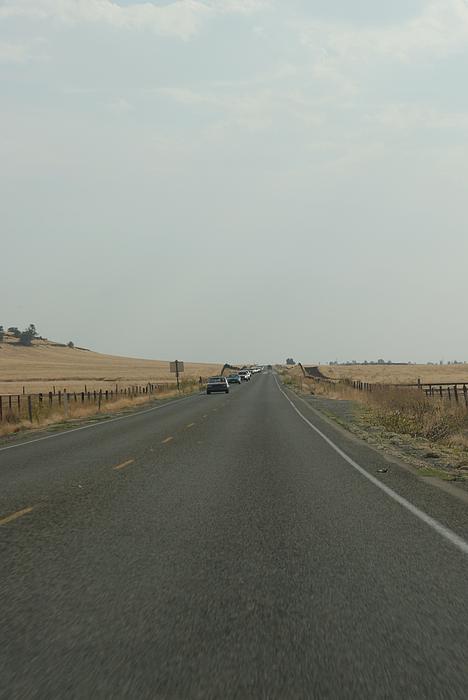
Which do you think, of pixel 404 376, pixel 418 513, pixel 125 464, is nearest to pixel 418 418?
pixel 125 464

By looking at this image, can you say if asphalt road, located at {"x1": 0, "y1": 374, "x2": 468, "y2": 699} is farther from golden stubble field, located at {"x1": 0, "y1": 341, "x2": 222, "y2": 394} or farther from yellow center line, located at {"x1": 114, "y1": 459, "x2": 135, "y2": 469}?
golden stubble field, located at {"x1": 0, "y1": 341, "x2": 222, "y2": 394}

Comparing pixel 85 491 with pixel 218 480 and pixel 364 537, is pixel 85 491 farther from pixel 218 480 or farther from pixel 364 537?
pixel 364 537

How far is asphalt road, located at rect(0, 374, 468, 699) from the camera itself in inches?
156

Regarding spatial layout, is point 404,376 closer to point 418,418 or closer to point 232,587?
point 418,418

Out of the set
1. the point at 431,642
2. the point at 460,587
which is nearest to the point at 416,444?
the point at 460,587

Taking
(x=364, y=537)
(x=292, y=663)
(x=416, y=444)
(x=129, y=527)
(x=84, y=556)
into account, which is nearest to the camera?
(x=292, y=663)

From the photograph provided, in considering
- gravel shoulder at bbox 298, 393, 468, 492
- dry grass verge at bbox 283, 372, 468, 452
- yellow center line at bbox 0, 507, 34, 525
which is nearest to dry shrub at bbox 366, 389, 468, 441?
dry grass verge at bbox 283, 372, 468, 452

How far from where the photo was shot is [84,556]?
22.2 feet

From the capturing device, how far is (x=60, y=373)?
130750 millimetres

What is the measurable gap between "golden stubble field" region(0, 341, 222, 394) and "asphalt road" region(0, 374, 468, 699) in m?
66.8

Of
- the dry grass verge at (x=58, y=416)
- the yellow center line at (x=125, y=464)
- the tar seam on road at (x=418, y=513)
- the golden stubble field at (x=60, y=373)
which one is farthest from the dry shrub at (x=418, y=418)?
the golden stubble field at (x=60, y=373)

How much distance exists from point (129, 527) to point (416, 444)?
37.8 ft

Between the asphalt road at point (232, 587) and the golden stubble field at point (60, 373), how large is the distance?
6678cm

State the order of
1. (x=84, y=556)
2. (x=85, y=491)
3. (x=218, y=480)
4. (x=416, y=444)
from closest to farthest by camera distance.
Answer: (x=84, y=556) → (x=85, y=491) → (x=218, y=480) → (x=416, y=444)
